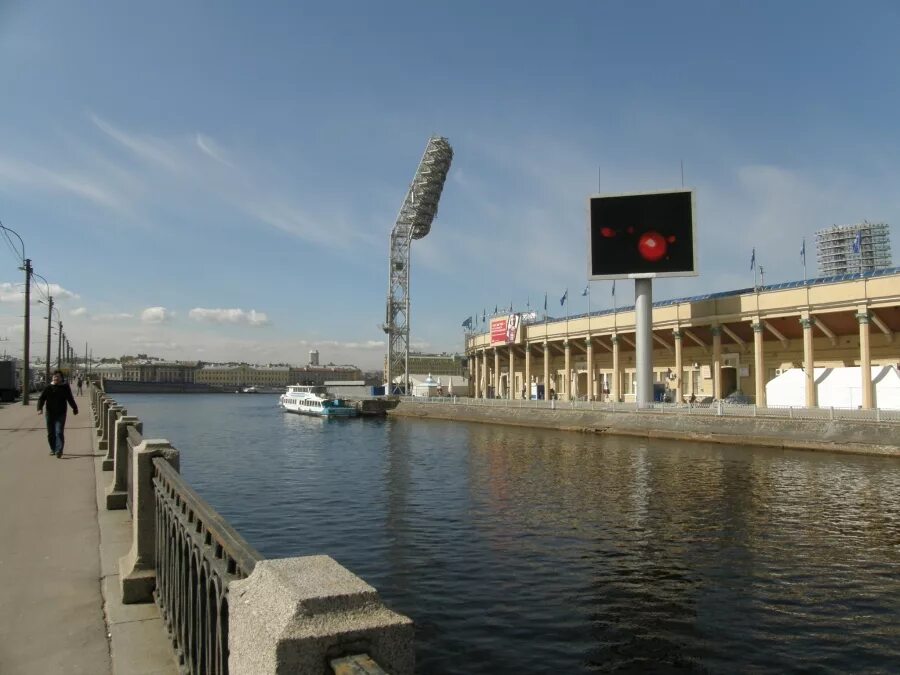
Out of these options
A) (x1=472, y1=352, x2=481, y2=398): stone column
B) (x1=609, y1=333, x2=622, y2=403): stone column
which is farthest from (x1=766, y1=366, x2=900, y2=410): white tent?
(x1=472, y1=352, x2=481, y2=398): stone column

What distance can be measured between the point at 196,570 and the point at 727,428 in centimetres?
3973

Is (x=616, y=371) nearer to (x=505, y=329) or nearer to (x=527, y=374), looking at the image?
(x=527, y=374)

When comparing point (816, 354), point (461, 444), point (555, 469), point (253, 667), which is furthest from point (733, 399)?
point (253, 667)

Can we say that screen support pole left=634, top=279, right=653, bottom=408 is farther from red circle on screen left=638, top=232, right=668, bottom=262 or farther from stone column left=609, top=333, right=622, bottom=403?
stone column left=609, top=333, right=622, bottom=403

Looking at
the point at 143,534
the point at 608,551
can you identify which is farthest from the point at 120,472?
the point at 608,551

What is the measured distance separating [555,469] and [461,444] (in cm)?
1370

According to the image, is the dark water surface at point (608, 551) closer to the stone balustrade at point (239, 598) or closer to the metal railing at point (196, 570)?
the stone balustrade at point (239, 598)

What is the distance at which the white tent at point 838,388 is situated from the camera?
1594 inches

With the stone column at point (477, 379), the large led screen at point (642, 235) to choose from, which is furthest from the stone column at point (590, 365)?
the stone column at point (477, 379)

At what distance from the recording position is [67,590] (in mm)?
6297

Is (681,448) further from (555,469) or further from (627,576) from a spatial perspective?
(627,576)

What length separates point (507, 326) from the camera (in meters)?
79.7

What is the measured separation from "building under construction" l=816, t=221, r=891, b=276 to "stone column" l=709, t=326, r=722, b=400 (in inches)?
3631

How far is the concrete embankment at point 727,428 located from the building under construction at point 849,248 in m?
104
